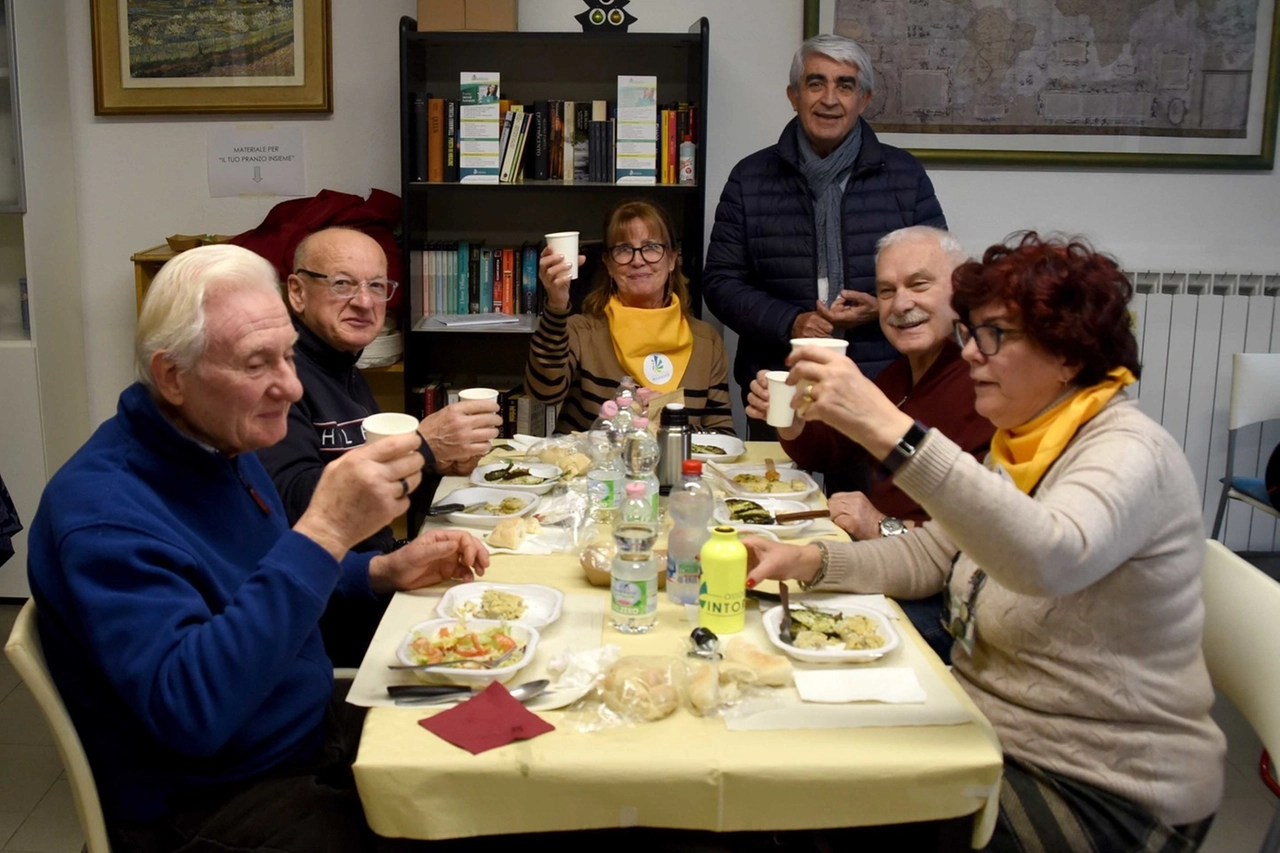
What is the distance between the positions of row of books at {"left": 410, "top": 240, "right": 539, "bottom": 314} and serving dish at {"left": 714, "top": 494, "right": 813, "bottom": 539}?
1847 millimetres

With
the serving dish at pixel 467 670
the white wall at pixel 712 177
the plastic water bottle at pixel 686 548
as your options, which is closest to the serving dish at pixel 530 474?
the plastic water bottle at pixel 686 548

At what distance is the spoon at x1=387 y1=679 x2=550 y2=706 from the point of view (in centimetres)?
152

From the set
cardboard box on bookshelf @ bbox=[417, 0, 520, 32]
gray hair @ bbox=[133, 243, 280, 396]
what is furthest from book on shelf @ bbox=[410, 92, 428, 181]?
gray hair @ bbox=[133, 243, 280, 396]

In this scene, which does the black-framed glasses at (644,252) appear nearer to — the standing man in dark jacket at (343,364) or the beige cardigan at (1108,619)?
the standing man in dark jacket at (343,364)

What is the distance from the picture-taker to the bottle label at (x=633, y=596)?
1.75m

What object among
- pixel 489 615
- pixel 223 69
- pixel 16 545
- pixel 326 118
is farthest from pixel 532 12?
pixel 489 615

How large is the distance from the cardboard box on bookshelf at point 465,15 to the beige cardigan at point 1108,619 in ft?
9.07

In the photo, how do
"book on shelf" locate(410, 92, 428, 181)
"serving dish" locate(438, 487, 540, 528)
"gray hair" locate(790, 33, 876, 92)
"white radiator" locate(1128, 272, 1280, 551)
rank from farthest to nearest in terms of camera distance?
"white radiator" locate(1128, 272, 1280, 551)
"book on shelf" locate(410, 92, 428, 181)
"gray hair" locate(790, 33, 876, 92)
"serving dish" locate(438, 487, 540, 528)

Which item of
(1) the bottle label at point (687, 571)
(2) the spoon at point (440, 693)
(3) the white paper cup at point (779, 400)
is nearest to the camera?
(2) the spoon at point (440, 693)

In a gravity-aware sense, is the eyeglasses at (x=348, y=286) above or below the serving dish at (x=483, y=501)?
above

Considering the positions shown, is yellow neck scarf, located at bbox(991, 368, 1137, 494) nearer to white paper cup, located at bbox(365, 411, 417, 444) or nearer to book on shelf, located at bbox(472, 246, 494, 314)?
white paper cup, located at bbox(365, 411, 417, 444)

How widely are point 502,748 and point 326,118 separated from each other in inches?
132

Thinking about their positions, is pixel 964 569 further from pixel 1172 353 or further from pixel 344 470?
pixel 1172 353

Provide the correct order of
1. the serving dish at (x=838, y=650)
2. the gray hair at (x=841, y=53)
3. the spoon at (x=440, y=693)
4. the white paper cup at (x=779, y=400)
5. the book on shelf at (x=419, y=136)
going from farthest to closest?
the book on shelf at (x=419, y=136), the gray hair at (x=841, y=53), the white paper cup at (x=779, y=400), the serving dish at (x=838, y=650), the spoon at (x=440, y=693)
